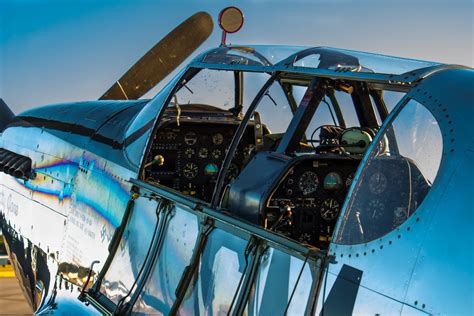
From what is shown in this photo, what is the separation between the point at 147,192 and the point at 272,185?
139cm

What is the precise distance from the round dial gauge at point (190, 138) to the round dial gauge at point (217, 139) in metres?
0.19

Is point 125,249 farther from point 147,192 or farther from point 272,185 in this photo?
point 272,185

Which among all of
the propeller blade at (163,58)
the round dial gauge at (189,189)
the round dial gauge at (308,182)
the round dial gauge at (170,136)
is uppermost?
the propeller blade at (163,58)

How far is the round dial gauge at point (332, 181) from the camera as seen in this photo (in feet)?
17.6

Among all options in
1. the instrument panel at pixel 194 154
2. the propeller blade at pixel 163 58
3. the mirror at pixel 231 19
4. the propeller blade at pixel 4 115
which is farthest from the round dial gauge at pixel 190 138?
the propeller blade at pixel 4 115

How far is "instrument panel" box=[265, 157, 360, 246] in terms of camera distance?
16.8 feet

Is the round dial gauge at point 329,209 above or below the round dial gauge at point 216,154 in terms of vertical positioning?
below

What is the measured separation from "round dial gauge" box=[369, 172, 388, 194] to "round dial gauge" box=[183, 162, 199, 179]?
3.43 metres

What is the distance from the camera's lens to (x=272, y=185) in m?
4.86

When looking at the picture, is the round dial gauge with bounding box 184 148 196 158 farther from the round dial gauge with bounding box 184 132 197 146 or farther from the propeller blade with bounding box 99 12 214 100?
the propeller blade with bounding box 99 12 214 100

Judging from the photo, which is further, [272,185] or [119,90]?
[119,90]

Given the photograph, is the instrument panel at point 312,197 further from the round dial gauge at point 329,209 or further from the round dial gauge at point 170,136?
the round dial gauge at point 170,136

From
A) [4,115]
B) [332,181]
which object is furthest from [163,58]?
[332,181]

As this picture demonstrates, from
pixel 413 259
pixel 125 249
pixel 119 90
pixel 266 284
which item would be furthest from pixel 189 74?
pixel 119 90
